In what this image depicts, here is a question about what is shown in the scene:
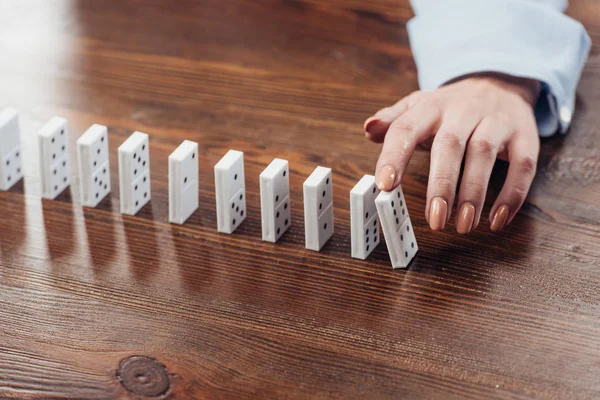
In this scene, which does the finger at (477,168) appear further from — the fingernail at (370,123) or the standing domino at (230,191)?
the standing domino at (230,191)

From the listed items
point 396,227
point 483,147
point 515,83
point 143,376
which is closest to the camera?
point 143,376

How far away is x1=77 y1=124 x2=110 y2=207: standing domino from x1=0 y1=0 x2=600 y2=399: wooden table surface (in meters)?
0.02

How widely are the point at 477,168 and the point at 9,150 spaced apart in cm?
52

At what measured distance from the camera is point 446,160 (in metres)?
0.95

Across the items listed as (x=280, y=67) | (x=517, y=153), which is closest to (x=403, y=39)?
(x=280, y=67)

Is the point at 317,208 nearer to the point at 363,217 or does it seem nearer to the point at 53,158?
the point at 363,217

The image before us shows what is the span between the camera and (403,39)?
1.33 m

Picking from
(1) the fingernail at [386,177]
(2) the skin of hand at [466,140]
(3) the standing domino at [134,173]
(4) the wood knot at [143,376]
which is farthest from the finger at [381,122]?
(4) the wood knot at [143,376]

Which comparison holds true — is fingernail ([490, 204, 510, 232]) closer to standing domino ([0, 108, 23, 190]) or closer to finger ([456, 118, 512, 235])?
finger ([456, 118, 512, 235])

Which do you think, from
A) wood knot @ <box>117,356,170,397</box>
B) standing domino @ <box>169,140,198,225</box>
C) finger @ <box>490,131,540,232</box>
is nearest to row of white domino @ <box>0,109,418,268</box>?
standing domino @ <box>169,140,198,225</box>

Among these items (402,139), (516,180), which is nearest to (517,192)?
(516,180)

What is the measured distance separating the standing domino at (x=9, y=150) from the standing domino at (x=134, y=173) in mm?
145

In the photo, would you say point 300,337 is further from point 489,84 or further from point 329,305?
point 489,84

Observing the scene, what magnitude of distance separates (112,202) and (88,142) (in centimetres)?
8
